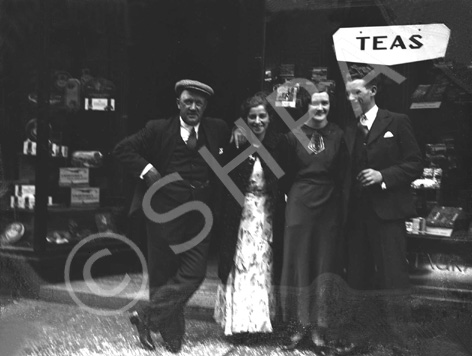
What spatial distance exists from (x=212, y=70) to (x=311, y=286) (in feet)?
5.58

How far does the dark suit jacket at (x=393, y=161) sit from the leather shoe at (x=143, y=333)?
1924 mm

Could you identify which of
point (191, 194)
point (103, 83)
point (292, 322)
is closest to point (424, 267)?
point (292, 322)

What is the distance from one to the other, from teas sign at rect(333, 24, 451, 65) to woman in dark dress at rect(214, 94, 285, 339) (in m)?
0.69

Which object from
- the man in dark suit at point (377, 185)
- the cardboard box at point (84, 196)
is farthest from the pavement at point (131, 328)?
the cardboard box at point (84, 196)

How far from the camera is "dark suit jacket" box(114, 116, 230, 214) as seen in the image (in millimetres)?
5090

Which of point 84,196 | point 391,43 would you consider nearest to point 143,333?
point 84,196

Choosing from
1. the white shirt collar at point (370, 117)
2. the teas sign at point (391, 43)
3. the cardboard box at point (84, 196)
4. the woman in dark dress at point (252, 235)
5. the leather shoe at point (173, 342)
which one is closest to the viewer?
the teas sign at point (391, 43)

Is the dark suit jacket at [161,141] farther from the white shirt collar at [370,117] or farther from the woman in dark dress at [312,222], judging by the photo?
the white shirt collar at [370,117]

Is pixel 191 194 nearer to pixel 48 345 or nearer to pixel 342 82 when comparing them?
pixel 342 82

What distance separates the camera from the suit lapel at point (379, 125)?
15.8 ft

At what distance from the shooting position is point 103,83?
5633 mm

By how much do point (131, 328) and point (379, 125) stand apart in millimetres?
2442

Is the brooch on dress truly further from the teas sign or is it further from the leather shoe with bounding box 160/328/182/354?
the leather shoe with bounding box 160/328/182/354

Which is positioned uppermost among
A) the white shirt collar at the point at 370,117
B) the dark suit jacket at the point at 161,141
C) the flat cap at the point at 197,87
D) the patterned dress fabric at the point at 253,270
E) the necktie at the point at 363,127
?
the flat cap at the point at 197,87
